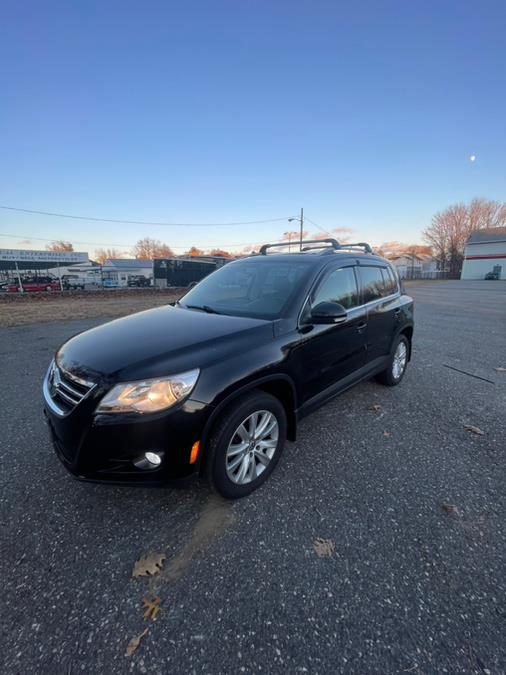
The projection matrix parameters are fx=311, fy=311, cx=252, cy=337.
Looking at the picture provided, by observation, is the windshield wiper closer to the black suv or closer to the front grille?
the black suv

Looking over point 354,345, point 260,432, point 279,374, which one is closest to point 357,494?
point 260,432

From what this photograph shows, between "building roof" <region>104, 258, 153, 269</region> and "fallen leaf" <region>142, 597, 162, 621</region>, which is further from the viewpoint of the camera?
"building roof" <region>104, 258, 153, 269</region>

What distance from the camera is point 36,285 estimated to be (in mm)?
31469

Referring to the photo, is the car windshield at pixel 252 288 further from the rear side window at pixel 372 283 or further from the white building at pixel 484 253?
the white building at pixel 484 253

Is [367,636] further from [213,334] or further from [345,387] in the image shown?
[345,387]

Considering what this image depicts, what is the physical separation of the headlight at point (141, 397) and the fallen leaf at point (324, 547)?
4.10 feet

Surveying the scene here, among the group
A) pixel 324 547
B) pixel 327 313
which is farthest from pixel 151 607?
pixel 327 313

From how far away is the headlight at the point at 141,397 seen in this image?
1834mm

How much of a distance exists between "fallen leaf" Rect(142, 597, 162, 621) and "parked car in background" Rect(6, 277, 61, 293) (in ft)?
110

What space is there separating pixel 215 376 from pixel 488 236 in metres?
65.7

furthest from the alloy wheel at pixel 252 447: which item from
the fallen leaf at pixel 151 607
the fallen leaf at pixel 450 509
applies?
the fallen leaf at pixel 450 509

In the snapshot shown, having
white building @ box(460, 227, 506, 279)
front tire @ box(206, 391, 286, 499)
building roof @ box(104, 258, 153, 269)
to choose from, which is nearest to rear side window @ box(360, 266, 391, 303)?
front tire @ box(206, 391, 286, 499)

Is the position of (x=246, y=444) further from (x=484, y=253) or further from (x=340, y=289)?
(x=484, y=253)

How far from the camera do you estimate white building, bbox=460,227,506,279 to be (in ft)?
165
